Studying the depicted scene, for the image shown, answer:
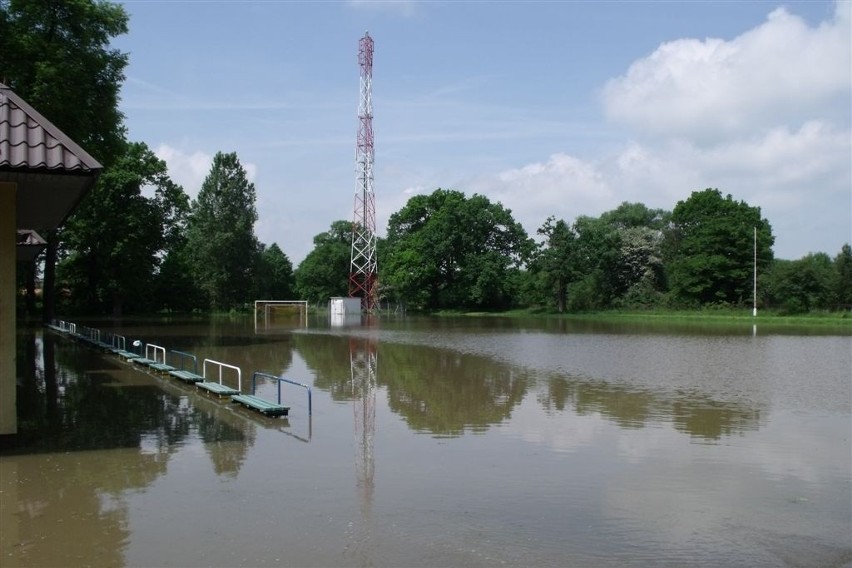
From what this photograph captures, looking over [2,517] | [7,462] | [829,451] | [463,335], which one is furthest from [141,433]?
[463,335]

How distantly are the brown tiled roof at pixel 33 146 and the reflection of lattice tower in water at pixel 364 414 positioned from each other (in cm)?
511

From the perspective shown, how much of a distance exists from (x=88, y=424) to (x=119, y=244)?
148ft

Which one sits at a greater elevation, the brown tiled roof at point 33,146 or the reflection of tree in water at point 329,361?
the brown tiled roof at point 33,146

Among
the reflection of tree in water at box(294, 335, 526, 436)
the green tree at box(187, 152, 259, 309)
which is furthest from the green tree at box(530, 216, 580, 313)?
the reflection of tree in water at box(294, 335, 526, 436)

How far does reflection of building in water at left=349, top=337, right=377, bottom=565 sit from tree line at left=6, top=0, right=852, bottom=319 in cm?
2468

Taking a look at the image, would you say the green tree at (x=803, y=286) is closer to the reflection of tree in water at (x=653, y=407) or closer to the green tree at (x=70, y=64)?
the reflection of tree in water at (x=653, y=407)

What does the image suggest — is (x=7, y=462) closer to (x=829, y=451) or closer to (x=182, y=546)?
(x=182, y=546)

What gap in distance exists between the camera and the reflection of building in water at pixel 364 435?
7.02m

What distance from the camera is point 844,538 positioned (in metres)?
7.21

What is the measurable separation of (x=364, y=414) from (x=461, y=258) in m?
63.4

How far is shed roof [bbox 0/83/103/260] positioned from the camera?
8570 mm

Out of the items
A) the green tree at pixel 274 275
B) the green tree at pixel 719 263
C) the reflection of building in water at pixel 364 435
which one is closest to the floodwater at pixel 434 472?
the reflection of building in water at pixel 364 435

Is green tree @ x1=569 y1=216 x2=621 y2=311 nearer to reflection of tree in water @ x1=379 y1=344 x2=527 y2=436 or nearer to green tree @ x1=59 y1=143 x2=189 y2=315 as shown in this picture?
green tree @ x1=59 y1=143 x2=189 y2=315

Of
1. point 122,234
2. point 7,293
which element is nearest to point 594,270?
point 122,234
